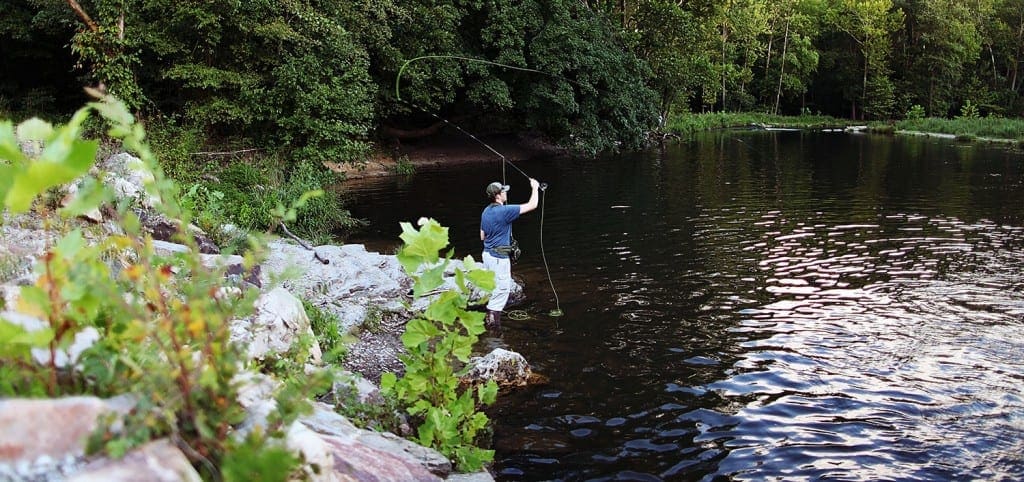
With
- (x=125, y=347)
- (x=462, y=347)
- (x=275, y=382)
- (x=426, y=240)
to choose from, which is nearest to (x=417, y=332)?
(x=462, y=347)

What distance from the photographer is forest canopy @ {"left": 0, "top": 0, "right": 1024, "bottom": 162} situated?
802 inches

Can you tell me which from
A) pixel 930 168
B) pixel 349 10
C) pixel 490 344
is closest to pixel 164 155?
pixel 349 10

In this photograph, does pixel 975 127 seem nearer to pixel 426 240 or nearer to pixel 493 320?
pixel 493 320

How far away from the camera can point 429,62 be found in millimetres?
31312

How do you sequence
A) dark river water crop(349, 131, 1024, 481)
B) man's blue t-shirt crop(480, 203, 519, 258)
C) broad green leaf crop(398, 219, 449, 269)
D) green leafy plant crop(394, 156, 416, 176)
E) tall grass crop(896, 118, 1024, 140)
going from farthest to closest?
tall grass crop(896, 118, 1024, 140), green leafy plant crop(394, 156, 416, 176), man's blue t-shirt crop(480, 203, 519, 258), dark river water crop(349, 131, 1024, 481), broad green leaf crop(398, 219, 449, 269)

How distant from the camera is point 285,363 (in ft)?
18.6

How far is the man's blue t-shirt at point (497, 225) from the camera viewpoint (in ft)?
34.6

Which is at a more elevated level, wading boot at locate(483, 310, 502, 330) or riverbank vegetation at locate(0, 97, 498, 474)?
riverbank vegetation at locate(0, 97, 498, 474)

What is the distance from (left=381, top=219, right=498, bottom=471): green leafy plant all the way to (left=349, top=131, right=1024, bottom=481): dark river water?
822mm

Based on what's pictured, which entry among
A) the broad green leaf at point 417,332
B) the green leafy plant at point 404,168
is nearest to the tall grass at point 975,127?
the green leafy plant at point 404,168

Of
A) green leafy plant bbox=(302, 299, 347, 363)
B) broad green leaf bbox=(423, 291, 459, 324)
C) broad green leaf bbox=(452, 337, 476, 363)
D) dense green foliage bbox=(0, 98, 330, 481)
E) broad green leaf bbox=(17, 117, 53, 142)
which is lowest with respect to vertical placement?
green leafy plant bbox=(302, 299, 347, 363)

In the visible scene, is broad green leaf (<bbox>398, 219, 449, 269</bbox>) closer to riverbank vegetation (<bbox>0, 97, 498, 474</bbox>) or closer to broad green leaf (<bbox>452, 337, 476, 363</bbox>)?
broad green leaf (<bbox>452, 337, 476, 363</bbox>)

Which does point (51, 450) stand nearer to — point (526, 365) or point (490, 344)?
point (526, 365)

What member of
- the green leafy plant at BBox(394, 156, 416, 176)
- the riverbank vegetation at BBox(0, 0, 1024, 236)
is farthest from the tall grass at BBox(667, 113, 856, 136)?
the green leafy plant at BBox(394, 156, 416, 176)
